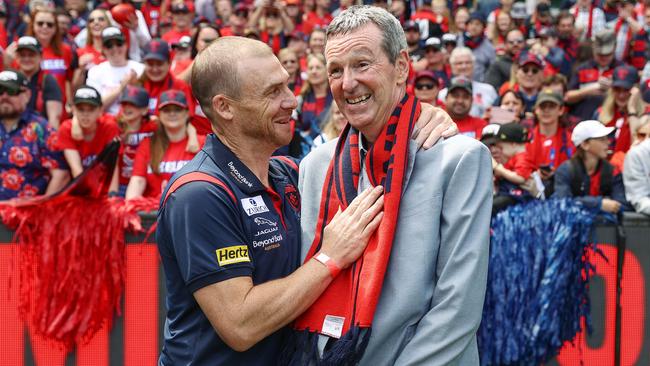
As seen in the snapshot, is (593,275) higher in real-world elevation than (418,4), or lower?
lower

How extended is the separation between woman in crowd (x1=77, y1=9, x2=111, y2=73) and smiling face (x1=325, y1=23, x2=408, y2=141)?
7069 mm

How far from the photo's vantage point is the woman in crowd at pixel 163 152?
6.56 metres

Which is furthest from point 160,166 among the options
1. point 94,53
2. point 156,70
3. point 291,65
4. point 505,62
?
point 505,62

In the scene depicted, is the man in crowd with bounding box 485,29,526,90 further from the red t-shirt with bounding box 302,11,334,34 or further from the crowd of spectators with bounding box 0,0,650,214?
the red t-shirt with bounding box 302,11,334,34

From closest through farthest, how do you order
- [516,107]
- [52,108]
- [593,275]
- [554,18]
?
[593,275] → [52,108] → [516,107] → [554,18]

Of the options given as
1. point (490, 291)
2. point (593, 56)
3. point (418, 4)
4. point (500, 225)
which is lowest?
point (490, 291)

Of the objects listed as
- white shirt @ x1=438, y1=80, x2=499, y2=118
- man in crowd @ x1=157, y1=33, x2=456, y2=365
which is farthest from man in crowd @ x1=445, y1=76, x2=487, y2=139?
man in crowd @ x1=157, y1=33, x2=456, y2=365

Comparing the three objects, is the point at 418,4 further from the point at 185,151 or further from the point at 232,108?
the point at 232,108

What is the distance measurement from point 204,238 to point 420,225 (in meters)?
0.71

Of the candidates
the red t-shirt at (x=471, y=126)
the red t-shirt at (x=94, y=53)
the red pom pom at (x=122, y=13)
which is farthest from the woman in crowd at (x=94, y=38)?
the red t-shirt at (x=471, y=126)

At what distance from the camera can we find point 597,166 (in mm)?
6348

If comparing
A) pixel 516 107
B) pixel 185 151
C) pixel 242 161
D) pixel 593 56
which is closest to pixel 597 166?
pixel 516 107

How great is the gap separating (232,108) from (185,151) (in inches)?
145

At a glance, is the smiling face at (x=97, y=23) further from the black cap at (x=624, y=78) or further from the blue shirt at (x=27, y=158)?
the black cap at (x=624, y=78)
